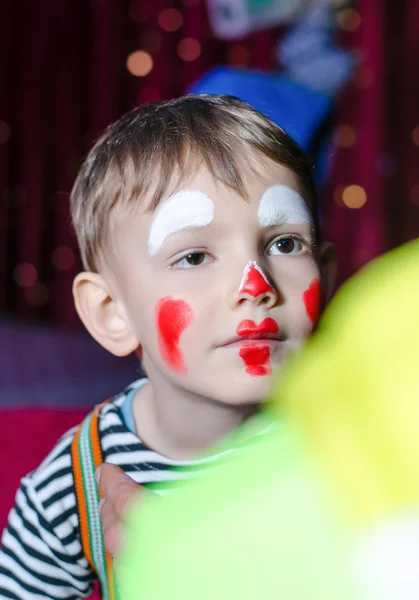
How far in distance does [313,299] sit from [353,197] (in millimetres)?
1631

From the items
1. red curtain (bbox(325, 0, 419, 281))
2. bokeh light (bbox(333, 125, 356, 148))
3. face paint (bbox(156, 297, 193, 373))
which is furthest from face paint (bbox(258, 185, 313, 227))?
bokeh light (bbox(333, 125, 356, 148))

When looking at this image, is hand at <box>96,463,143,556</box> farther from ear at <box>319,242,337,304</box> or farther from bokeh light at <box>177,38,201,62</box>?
bokeh light at <box>177,38,201,62</box>

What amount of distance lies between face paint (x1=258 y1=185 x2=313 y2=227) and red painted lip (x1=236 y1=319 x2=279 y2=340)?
0.30ft

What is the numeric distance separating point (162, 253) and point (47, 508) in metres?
0.31

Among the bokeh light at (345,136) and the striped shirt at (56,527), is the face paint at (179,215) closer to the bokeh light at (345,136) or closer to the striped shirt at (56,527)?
the striped shirt at (56,527)

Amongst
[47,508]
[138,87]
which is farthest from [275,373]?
[138,87]

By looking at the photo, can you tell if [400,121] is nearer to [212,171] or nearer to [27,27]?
[27,27]

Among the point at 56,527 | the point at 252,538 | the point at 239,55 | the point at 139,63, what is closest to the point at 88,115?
the point at 139,63

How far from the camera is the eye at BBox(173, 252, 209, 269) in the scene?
62 centimetres

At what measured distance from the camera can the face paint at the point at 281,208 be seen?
62 cm

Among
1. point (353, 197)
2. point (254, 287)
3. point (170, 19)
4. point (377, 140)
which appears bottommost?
point (254, 287)

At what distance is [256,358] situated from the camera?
588mm

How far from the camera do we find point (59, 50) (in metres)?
2.45

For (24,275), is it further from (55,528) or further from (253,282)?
(253,282)
